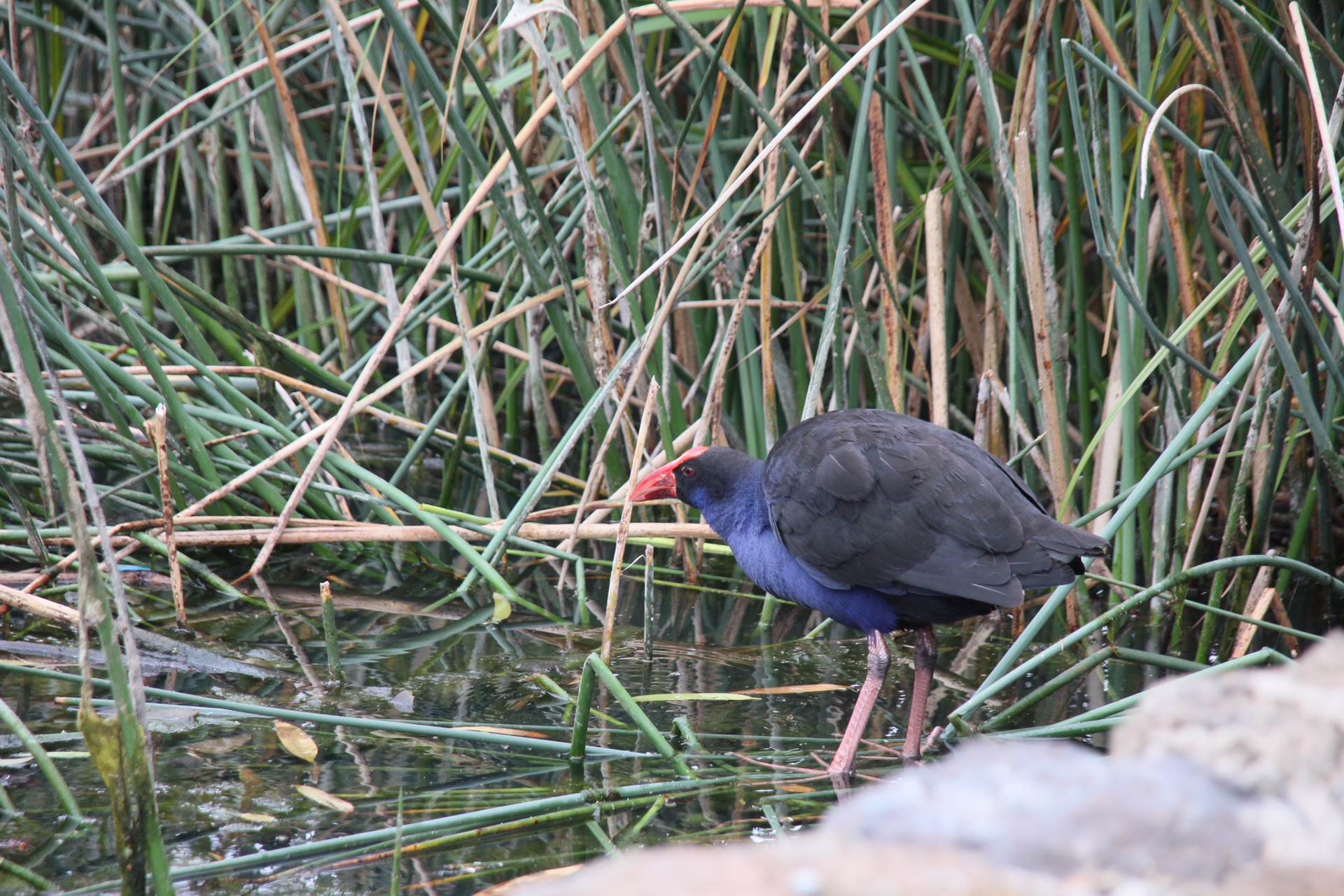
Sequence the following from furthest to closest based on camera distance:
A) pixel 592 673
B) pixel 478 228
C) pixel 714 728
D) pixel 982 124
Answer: pixel 478 228, pixel 982 124, pixel 714 728, pixel 592 673

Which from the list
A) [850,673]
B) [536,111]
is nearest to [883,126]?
[536,111]

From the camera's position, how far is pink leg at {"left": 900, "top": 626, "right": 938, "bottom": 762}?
2147 mm

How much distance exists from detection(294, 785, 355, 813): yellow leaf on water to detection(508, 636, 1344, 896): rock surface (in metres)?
1.19

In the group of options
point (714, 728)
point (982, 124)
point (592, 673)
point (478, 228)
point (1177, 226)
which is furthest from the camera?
point (478, 228)

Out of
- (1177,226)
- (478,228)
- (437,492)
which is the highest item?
(1177,226)

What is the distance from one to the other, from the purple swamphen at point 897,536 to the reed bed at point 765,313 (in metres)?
0.13

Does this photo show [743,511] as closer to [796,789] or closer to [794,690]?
[794,690]

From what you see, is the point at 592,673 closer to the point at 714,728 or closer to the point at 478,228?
the point at 714,728

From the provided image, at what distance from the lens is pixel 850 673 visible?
8.69 feet

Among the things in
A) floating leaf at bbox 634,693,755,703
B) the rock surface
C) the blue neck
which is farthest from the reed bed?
the rock surface

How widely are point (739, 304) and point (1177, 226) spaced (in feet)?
3.14

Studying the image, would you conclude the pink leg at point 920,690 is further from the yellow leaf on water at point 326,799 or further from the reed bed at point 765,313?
the yellow leaf on water at point 326,799

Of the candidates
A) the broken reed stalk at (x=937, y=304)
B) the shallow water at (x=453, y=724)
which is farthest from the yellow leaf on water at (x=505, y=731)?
the broken reed stalk at (x=937, y=304)

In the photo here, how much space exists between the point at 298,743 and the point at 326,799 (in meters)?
0.24
